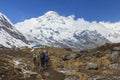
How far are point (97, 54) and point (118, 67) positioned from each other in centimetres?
1314

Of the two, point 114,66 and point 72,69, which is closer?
point 114,66

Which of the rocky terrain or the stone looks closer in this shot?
the rocky terrain

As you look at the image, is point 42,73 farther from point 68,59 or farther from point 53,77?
point 68,59

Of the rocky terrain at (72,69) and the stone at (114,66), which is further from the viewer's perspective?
the stone at (114,66)

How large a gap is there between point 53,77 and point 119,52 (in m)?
20.6

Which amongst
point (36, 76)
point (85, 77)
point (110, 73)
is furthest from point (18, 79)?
point (110, 73)


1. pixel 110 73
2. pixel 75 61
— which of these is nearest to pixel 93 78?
pixel 110 73

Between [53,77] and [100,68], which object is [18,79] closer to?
[53,77]

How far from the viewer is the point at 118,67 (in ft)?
185

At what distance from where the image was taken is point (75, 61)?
6544cm

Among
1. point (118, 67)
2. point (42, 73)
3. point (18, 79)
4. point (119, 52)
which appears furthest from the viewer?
point (119, 52)

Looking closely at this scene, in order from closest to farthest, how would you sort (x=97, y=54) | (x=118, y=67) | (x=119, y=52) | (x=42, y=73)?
(x=42, y=73) < (x=118, y=67) < (x=119, y=52) < (x=97, y=54)

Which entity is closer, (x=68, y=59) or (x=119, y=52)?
(x=119, y=52)

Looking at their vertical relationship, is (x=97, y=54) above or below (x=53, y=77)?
above
